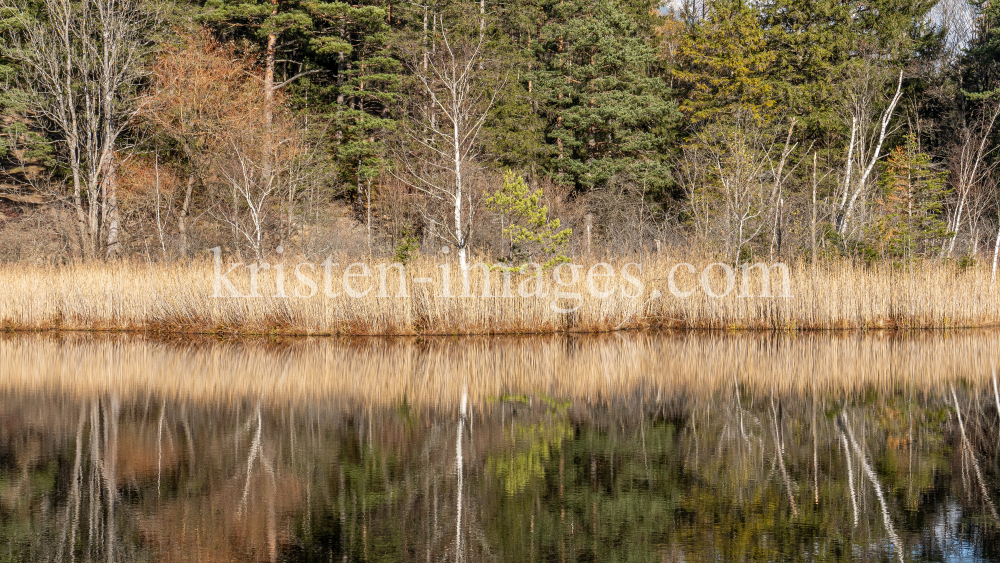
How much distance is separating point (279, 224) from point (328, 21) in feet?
28.8

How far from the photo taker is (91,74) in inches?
1067

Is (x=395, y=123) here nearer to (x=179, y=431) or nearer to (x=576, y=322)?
(x=576, y=322)

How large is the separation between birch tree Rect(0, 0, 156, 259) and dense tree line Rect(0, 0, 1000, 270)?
0.11 metres

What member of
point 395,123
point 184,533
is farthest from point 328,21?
point 184,533

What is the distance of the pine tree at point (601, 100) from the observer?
1318 inches

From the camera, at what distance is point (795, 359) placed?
13.6m

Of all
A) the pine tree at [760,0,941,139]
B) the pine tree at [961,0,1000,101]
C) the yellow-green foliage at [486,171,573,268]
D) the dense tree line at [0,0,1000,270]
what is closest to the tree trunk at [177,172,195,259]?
the dense tree line at [0,0,1000,270]

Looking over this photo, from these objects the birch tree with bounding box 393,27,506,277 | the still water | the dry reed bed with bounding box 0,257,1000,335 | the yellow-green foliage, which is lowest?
the still water

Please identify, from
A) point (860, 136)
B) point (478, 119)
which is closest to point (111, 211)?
point (478, 119)

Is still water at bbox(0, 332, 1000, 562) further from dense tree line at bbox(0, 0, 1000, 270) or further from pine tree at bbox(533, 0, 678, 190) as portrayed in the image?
pine tree at bbox(533, 0, 678, 190)

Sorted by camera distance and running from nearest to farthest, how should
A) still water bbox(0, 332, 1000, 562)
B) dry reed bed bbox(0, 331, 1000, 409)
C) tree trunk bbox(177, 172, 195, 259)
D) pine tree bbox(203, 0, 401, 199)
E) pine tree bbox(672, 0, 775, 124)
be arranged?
still water bbox(0, 332, 1000, 562) < dry reed bed bbox(0, 331, 1000, 409) < tree trunk bbox(177, 172, 195, 259) < pine tree bbox(203, 0, 401, 199) < pine tree bbox(672, 0, 775, 124)

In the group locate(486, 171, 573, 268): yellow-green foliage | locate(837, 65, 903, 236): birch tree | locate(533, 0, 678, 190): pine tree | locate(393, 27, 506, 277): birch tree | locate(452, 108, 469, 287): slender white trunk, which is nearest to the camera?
locate(486, 171, 573, 268): yellow-green foliage

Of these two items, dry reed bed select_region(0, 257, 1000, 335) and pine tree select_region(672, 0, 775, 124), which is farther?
pine tree select_region(672, 0, 775, 124)

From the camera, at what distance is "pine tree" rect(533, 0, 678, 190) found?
3347 cm
